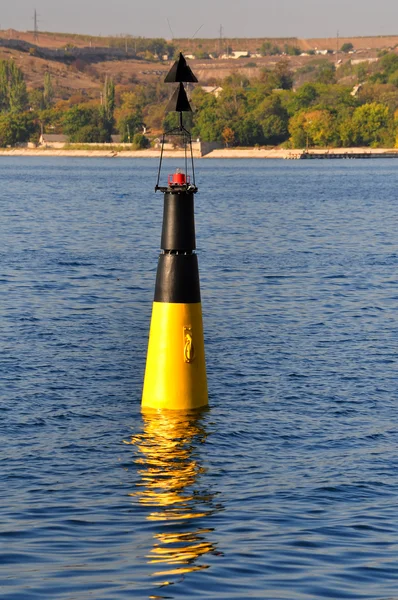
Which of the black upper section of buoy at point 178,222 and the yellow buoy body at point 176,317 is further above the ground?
the black upper section of buoy at point 178,222

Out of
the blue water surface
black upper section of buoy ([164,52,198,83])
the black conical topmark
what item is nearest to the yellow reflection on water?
the blue water surface

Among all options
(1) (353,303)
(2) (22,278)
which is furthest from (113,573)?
(2) (22,278)

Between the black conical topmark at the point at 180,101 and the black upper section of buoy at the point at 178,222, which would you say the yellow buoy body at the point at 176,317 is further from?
the black conical topmark at the point at 180,101

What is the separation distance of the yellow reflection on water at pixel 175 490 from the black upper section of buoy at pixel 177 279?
5.57 ft

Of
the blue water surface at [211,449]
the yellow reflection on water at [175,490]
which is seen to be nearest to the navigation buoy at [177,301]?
the yellow reflection on water at [175,490]

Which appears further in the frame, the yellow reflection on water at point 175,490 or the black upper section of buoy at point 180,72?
the black upper section of buoy at point 180,72

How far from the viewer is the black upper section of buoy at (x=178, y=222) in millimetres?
17172

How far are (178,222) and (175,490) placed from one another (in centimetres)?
371

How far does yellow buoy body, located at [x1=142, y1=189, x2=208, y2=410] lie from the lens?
17.3 m

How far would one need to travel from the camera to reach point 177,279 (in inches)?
687

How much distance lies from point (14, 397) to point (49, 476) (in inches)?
213

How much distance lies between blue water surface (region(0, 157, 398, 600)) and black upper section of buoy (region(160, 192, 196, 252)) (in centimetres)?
256

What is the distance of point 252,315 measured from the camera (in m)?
33.8

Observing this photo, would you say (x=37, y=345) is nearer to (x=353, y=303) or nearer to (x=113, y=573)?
(x=353, y=303)
